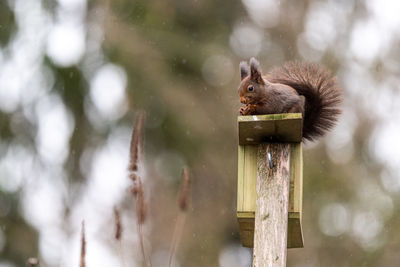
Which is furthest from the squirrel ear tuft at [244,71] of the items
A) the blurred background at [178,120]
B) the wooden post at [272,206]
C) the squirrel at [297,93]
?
the blurred background at [178,120]

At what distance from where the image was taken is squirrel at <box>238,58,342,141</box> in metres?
2.31

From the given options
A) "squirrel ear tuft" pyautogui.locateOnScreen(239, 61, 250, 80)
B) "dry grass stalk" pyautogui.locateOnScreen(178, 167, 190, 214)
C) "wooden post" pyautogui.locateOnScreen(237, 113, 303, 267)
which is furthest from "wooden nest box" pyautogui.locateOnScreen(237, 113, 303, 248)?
"dry grass stalk" pyautogui.locateOnScreen(178, 167, 190, 214)

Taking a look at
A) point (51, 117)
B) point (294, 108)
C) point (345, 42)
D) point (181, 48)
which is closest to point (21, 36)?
point (51, 117)

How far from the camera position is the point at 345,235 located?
5.25m

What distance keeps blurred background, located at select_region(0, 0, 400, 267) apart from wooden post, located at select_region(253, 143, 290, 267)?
2.52 metres

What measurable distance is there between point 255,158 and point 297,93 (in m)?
0.32

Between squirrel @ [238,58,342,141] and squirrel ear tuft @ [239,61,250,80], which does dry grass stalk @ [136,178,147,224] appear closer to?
squirrel @ [238,58,342,141]

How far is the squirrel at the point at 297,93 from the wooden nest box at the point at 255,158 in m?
0.09

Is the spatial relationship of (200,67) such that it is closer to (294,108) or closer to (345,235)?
(345,235)

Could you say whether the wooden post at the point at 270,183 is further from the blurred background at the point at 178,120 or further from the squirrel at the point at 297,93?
the blurred background at the point at 178,120

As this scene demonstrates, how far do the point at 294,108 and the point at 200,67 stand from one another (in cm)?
342

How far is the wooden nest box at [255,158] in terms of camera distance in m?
2.24

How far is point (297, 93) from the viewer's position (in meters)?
2.47

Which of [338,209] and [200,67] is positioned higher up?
[200,67]
